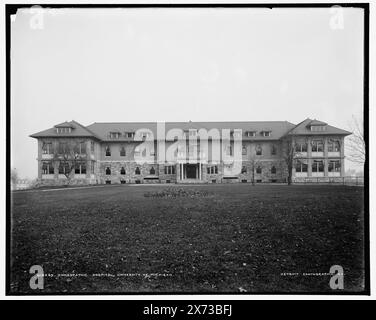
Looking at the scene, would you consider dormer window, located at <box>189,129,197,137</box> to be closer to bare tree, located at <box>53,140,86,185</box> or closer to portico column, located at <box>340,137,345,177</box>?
bare tree, located at <box>53,140,86,185</box>

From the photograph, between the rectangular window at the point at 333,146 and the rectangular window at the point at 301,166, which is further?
the rectangular window at the point at 301,166

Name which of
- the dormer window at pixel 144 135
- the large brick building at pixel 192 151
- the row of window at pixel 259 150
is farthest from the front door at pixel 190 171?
the dormer window at pixel 144 135

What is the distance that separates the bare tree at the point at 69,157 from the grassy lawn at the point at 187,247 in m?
0.85

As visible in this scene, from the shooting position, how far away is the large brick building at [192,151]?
19.6 feet

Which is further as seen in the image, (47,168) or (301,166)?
(301,166)

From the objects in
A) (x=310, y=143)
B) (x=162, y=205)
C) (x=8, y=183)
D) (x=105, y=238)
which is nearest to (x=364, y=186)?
(x=310, y=143)

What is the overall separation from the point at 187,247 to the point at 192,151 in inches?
108

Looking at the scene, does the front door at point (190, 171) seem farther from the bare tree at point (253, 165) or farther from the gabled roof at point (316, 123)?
the gabled roof at point (316, 123)

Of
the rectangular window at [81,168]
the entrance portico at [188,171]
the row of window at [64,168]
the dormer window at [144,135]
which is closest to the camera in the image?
the dormer window at [144,135]

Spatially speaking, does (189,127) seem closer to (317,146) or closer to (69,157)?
(317,146)

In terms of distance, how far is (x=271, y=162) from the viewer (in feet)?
24.0

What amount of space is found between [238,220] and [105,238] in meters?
3.35

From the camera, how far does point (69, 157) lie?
7.00 metres

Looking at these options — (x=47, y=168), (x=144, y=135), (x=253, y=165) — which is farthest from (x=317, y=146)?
(x=47, y=168)
